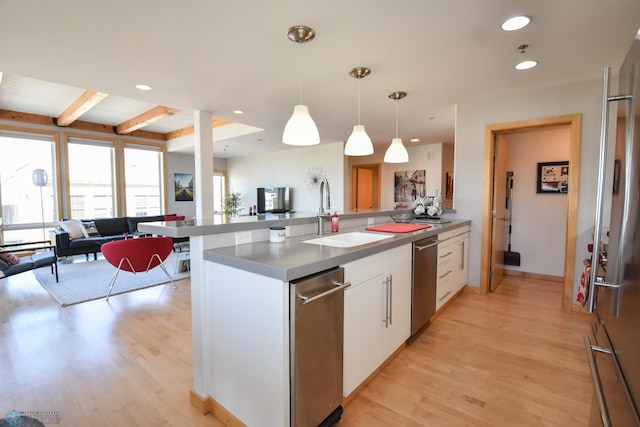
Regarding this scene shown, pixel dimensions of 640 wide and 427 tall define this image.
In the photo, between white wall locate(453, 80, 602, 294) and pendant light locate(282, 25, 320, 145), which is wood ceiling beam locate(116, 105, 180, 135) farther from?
white wall locate(453, 80, 602, 294)

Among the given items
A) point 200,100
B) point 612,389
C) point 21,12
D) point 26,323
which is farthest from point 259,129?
point 612,389

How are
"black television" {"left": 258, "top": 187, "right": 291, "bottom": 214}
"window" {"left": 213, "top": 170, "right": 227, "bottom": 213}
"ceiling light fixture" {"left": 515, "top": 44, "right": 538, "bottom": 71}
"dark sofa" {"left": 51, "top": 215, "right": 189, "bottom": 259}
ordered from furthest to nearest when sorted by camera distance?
"window" {"left": 213, "top": 170, "right": 227, "bottom": 213} → "black television" {"left": 258, "top": 187, "right": 291, "bottom": 214} → "dark sofa" {"left": 51, "top": 215, "right": 189, "bottom": 259} → "ceiling light fixture" {"left": 515, "top": 44, "right": 538, "bottom": 71}

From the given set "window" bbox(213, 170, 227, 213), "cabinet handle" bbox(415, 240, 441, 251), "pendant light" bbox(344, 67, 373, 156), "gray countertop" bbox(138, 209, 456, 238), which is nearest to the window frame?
"window" bbox(213, 170, 227, 213)

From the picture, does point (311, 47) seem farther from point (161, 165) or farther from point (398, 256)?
point (161, 165)

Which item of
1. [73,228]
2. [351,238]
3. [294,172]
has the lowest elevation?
[73,228]

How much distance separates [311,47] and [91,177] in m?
6.81

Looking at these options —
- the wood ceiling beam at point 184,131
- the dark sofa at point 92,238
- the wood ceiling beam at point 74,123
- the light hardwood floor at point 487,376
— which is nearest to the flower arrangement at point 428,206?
the light hardwood floor at point 487,376

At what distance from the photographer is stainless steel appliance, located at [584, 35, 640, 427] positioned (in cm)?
71

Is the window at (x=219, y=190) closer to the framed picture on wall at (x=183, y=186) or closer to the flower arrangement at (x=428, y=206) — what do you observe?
the framed picture on wall at (x=183, y=186)

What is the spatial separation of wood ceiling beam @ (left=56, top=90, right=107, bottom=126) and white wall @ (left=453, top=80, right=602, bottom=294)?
16.3 ft

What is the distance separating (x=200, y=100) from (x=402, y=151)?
2.58 m

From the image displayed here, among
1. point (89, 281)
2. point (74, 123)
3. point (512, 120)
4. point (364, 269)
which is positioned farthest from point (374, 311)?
point (74, 123)

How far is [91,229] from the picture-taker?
19.4 feet

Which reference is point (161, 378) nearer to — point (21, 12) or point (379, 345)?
point (379, 345)
